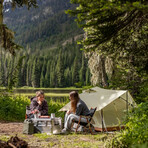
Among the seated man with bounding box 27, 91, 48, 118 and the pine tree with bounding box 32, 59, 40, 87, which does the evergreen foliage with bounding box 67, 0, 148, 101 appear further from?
the pine tree with bounding box 32, 59, 40, 87

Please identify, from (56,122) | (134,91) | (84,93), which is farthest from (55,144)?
(134,91)

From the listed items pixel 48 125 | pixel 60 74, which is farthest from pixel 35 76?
pixel 48 125

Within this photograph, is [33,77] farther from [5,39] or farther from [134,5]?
[134,5]

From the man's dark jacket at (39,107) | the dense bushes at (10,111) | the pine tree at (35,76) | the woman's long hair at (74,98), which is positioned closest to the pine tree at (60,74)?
the pine tree at (35,76)

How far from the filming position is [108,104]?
23.1ft

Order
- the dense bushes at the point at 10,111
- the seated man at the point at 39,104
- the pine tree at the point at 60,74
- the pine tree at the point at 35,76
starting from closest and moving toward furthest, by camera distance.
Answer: the seated man at the point at 39,104 < the dense bushes at the point at 10,111 < the pine tree at the point at 60,74 < the pine tree at the point at 35,76

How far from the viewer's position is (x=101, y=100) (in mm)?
6992

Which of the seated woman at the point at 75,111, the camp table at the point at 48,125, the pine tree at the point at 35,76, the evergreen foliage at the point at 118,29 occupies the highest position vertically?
the pine tree at the point at 35,76

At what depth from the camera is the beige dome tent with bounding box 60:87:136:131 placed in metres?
6.84

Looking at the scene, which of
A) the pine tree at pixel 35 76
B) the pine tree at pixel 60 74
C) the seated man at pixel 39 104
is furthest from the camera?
the pine tree at pixel 35 76

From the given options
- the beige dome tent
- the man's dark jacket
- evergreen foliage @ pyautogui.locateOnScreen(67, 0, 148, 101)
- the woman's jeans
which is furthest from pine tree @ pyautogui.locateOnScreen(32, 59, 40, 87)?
the woman's jeans

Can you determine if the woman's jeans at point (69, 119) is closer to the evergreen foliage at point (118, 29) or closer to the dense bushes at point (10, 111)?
the evergreen foliage at point (118, 29)

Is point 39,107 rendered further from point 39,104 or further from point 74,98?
point 74,98

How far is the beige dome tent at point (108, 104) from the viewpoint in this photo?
6.84m
